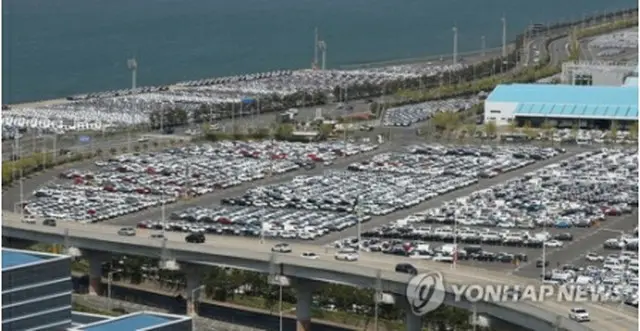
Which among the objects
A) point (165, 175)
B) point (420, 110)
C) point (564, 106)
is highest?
point (564, 106)

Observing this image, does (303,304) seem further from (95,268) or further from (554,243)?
(554,243)

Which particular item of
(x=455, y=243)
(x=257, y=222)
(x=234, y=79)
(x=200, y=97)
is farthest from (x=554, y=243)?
(x=234, y=79)

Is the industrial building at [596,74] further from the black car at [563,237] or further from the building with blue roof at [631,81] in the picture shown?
→ the black car at [563,237]

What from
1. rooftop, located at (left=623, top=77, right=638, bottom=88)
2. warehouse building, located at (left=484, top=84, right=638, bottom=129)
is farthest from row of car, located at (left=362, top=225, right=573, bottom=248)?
rooftop, located at (left=623, top=77, right=638, bottom=88)

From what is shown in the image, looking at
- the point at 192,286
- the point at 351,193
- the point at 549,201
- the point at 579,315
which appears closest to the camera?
the point at 579,315

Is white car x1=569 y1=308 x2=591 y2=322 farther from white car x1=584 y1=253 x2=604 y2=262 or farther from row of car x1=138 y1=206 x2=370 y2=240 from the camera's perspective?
row of car x1=138 y1=206 x2=370 y2=240

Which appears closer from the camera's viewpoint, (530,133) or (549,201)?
(549,201)
